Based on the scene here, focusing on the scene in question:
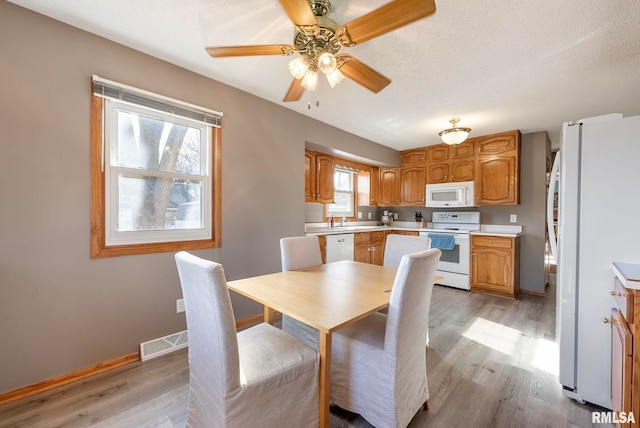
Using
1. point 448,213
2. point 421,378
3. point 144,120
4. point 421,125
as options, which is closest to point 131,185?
point 144,120

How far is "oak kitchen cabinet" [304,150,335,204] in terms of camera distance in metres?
3.77

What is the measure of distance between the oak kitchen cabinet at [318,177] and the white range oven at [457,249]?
172cm

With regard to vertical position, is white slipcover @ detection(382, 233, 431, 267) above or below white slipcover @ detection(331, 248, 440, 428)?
above

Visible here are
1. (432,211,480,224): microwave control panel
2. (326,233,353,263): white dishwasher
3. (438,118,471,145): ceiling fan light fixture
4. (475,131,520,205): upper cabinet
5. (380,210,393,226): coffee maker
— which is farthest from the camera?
(380,210,393,226): coffee maker

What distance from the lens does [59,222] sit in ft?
5.59

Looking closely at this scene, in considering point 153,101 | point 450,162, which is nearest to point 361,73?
point 153,101

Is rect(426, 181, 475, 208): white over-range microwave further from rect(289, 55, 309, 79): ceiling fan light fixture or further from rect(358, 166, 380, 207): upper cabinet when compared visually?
rect(289, 55, 309, 79): ceiling fan light fixture

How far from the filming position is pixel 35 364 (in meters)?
1.64

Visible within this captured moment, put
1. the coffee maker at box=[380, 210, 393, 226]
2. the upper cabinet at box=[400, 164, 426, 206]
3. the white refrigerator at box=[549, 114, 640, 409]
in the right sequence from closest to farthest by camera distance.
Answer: the white refrigerator at box=[549, 114, 640, 409]
the upper cabinet at box=[400, 164, 426, 206]
the coffee maker at box=[380, 210, 393, 226]

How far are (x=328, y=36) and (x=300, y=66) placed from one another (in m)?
0.21

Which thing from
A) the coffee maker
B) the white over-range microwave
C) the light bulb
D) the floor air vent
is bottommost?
the floor air vent

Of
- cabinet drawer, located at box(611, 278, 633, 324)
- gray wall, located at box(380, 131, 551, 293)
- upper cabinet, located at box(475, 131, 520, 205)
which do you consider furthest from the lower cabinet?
gray wall, located at box(380, 131, 551, 293)

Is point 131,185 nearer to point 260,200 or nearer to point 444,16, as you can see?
point 260,200

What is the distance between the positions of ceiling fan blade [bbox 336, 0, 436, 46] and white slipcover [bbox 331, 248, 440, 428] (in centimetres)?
105
